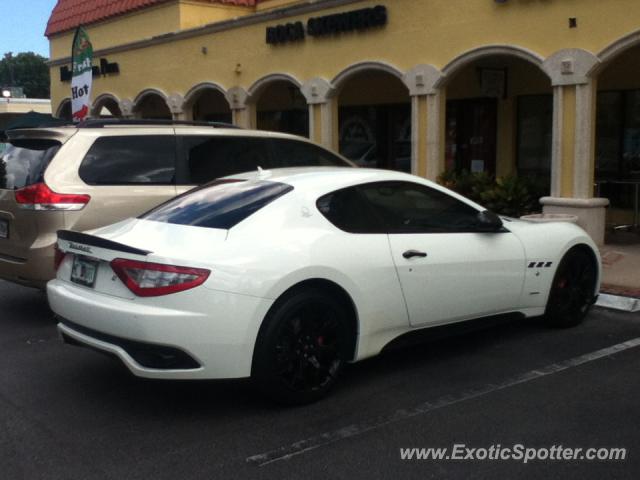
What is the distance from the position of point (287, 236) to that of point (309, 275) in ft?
0.99

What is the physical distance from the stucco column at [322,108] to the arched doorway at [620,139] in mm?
4819

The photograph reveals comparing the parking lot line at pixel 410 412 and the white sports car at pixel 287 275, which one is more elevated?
the white sports car at pixel 287 275

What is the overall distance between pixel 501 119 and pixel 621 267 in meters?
5.39

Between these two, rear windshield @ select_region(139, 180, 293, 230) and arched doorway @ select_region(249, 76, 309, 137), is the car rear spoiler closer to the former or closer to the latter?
rear windshield @ select_region(139, 180, 293, 230)

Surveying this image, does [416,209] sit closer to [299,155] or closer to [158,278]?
[158,278]

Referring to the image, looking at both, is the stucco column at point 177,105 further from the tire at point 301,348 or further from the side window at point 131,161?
the tire at point 301,348

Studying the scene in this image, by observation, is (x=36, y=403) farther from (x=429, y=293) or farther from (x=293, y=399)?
(x=429, y=293)

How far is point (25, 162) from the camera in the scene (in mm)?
7051

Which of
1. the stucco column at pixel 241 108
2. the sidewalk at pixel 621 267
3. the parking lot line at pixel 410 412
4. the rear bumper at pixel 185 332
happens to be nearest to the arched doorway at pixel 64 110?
the stucco column at pixel 241 108

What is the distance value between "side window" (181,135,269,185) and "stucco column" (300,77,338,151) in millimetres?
6096

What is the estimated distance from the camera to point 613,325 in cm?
689

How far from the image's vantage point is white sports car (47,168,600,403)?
14.3 feet

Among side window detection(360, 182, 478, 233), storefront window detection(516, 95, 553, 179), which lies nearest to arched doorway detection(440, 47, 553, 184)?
storefront window detection(516, 95, 553, 179)

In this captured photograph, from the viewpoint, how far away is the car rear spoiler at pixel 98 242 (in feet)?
14.7
